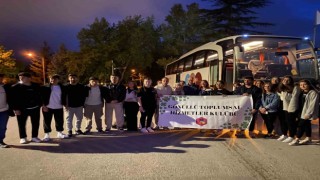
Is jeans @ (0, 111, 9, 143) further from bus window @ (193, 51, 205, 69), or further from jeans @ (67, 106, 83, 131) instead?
bus window @ (193, 51, 205, 69)

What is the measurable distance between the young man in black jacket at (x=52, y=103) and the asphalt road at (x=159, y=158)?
0.53m

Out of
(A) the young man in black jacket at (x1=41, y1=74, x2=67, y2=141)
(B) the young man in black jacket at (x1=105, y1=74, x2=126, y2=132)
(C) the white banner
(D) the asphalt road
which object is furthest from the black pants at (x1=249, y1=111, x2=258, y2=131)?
(A) the young man in black jacket at (x1=41, y1=74, x2=67, y2=141)

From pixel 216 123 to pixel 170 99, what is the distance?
1619mm

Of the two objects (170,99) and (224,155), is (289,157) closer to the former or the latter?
(224,155)

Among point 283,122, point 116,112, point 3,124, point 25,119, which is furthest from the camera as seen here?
point 116,112

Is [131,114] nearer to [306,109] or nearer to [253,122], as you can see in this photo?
[253,122]

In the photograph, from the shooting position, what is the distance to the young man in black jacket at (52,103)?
26.1 feet

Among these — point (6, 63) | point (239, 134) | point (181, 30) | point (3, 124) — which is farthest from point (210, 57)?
point (6, 63)

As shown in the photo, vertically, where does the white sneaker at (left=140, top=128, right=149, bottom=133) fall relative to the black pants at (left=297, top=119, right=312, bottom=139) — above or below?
below

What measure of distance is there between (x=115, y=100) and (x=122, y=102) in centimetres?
29

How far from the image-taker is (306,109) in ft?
24.1

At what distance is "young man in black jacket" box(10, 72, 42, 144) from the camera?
7414 mm

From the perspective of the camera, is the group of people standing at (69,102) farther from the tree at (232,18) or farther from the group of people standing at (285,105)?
the tree at (232,18)

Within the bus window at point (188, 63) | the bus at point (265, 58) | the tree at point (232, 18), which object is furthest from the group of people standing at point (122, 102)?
the tree at point (232, 18)
